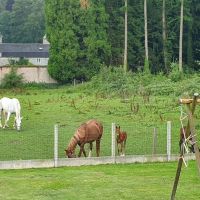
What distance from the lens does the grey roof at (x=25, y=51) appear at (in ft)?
321

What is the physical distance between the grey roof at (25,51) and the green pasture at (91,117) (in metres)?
53.0

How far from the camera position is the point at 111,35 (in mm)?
66688

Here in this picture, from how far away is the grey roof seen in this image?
321ft

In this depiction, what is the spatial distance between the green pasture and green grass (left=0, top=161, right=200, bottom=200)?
6.09ft

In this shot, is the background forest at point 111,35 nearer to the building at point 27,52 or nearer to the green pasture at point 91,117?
the green pasture at point 91,117

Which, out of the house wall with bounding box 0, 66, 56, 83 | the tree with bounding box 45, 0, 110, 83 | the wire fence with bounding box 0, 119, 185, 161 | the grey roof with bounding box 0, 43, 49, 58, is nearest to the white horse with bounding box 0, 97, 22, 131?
the wire fence with bounding box 0, 119, 185, 161

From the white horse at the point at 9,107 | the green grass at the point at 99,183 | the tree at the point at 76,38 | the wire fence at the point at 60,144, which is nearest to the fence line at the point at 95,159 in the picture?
the wire fence at the point at 60,144

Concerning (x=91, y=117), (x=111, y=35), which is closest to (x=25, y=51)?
(x=111, y=35)

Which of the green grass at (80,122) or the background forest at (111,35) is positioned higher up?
the background forest at (111,35)

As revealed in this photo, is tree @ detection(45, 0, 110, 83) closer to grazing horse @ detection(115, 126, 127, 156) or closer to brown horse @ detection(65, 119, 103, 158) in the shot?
brown horse @ detection(65, 119, 103, 158)

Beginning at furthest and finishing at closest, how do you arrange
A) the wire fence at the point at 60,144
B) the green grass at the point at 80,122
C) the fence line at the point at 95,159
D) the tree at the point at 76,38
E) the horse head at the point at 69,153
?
the tree at the point at 76,38
the green grass at the point at 80,122
the wire fence at the point at 60,144
the horse head at the point at 69,153
the fence line at the point at 95,159

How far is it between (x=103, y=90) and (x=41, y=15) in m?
73.5

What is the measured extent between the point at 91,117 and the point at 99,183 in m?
14.9

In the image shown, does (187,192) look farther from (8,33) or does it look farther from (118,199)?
(8,33)
